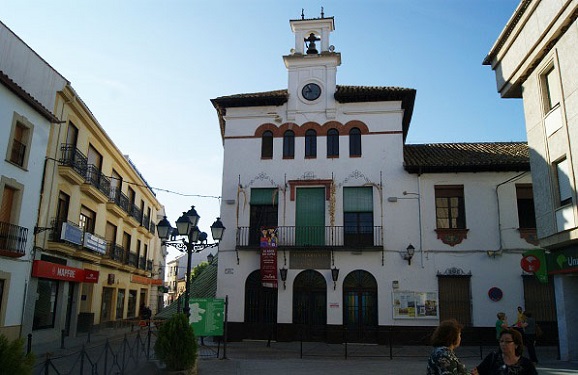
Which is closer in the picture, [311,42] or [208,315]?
[208,315]

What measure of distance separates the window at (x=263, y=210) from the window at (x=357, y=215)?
2.95 meters

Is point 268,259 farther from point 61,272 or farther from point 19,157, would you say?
→ point 19,157

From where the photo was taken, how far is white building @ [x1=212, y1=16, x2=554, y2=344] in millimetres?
18516

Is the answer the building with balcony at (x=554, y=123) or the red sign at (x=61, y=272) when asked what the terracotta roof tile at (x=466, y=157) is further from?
the red sign at (x=61, y=272)

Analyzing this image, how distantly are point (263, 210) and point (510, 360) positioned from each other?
51.9ft

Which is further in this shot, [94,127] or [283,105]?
[94,127]

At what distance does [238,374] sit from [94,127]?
51.1 feet

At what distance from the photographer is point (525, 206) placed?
18969 millimetres

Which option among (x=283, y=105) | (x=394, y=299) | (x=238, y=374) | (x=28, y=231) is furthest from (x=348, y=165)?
(x=28, y=231)

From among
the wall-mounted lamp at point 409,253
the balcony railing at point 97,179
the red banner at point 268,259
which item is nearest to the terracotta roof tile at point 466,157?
the wall-mounted lamp at point 409,253

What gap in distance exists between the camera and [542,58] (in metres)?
13.8

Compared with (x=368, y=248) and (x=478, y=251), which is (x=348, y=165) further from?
(x=478, y=251)

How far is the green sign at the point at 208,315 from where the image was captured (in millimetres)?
13781

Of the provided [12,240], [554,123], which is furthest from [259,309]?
[554,123]
